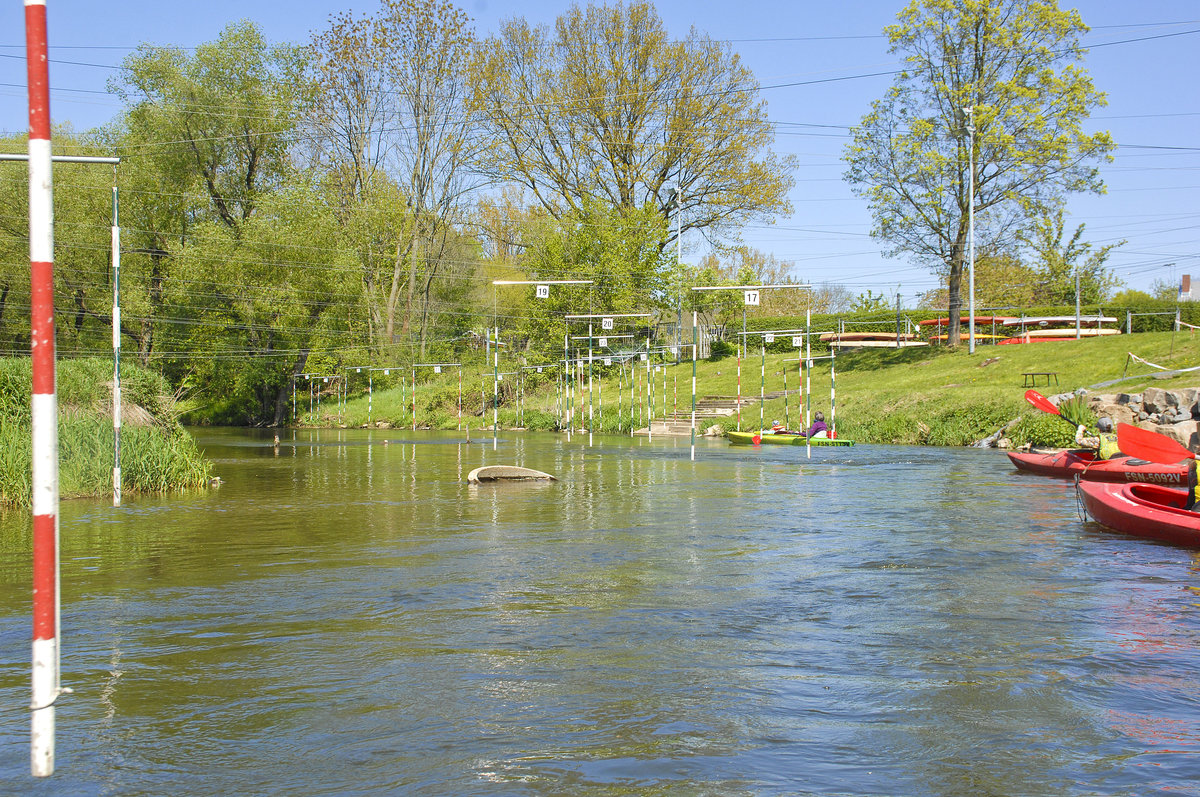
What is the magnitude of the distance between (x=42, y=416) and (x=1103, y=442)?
19.0m

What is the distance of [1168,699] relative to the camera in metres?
6.32

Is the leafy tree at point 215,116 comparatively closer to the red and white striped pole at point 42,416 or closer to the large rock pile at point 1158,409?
the large rock pile at point 1158,409

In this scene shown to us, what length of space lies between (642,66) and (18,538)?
4142 cm

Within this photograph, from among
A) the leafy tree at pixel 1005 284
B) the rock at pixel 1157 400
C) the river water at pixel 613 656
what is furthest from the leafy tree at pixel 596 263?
the river water at pixel 613 656

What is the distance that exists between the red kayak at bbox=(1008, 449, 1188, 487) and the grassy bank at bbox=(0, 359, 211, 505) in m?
16.5

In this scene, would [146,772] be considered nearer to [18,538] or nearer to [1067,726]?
[1067,726]

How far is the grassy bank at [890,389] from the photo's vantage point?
29.5 meters

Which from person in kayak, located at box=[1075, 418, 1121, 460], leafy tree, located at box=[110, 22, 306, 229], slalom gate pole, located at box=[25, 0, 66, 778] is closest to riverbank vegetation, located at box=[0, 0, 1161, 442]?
leafy tree, located at box=[110, 22, 306, 229]

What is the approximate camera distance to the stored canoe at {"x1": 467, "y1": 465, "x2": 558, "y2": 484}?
20.7 meters

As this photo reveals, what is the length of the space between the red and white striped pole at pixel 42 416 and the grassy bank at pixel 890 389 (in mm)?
25938

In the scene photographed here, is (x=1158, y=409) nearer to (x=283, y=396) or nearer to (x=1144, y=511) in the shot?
(x=1144, y=511)

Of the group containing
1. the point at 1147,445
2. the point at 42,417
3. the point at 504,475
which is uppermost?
the point at 42,417

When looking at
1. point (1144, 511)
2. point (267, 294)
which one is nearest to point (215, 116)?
point (267, 294)

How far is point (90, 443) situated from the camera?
690 inches
